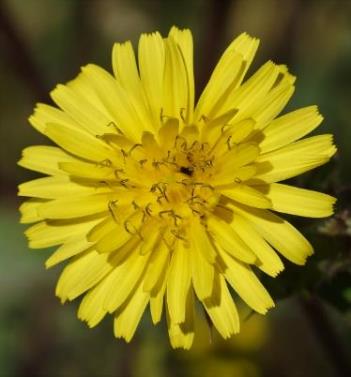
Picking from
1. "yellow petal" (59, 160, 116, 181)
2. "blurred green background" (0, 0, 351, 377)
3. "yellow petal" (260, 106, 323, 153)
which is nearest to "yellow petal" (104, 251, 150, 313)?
"yellow petal" (59, 160, 116, 181)

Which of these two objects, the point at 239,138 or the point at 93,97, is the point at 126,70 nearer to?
the point at 93,97

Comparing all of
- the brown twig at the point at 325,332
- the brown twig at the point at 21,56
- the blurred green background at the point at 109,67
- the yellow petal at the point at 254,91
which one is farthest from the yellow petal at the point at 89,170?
the brown twig at the point at 21,56

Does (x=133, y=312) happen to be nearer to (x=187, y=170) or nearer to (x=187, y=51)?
(x=187, y=170)

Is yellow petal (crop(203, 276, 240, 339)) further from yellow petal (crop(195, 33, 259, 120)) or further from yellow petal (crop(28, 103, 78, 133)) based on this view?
yellow petal (crop(28, 103, 78, 133))

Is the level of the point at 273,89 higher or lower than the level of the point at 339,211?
higher

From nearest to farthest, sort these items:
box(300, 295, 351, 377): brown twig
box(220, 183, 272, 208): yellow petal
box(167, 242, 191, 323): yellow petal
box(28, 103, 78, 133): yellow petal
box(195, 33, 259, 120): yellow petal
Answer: box(220, 183, 272, 208): yellow petal < box(167, 242, 191, 323): yellow petal < box(195, 33, 259, 120): yellow petal < box(28, 103, 78, 133): yellow petal < box(300, 295, 351, 377): brown twig

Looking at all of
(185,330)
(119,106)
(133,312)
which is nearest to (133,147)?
(119,106)

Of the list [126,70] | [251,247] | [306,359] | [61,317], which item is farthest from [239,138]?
[61,317]
